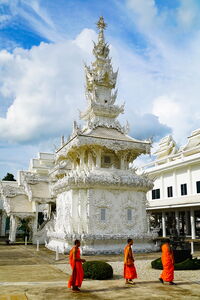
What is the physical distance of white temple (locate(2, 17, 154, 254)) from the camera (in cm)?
2156

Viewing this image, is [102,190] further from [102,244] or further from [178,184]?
[178,184]

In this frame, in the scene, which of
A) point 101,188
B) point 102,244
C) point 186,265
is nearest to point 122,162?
point 101,188

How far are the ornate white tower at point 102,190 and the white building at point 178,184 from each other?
7.73m

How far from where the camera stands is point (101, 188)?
2219 centimetres

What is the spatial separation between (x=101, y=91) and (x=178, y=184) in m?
15.0

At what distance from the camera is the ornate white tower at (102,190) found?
21547mm

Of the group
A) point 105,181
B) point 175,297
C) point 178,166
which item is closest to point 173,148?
point 178,166

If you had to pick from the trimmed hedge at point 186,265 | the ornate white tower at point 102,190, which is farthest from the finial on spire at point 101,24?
the trimmed hedge at point 186,265

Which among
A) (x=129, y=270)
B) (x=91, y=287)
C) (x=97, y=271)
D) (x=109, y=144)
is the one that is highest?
(x=109, y=144)

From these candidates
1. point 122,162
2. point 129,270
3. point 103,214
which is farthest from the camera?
point 122,162

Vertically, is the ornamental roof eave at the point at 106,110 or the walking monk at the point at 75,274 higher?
the ornamental roof eave at the point at 106,110

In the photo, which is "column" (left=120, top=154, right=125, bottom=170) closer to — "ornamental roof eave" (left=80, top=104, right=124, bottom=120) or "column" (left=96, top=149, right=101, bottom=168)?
"column" (left=96, top=149, right=101, bottom=168)

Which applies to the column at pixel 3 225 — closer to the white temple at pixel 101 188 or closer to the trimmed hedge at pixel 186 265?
the white temple at pixel 101 188

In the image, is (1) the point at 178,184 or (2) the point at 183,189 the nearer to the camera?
(2) the point at 183,189
